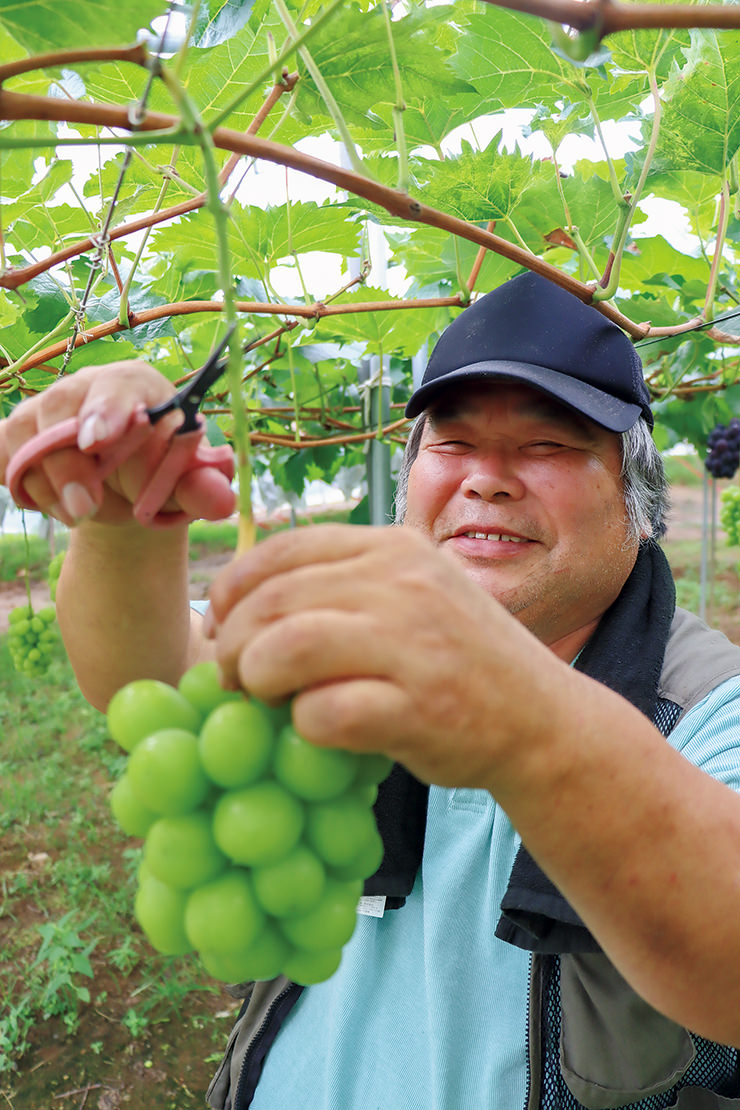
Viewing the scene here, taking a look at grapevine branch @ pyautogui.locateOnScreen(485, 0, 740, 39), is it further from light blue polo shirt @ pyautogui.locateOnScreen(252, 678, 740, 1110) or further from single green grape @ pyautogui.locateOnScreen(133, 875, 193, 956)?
light blue polo shirt @ pyautogui.locateOnScreen(252, 678, 740, 1110)

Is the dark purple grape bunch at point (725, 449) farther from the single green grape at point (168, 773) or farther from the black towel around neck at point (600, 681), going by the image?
the single green grape at point (168, 773)

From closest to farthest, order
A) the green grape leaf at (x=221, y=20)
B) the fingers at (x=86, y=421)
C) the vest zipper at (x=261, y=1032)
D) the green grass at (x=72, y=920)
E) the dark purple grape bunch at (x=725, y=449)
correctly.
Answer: the fingers at (x=86, y=421) < the green grape leaf at (x=221, y=20) < the vest zipper at (x=261, y=1032) < the green grass at (x=72, y=920) < the dark purple grape bunch at (x=725, y=449)

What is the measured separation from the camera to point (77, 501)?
22.5 inches

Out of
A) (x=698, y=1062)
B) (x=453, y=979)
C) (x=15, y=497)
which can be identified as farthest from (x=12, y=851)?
(x=15, y=497)

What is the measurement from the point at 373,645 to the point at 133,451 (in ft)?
0.81

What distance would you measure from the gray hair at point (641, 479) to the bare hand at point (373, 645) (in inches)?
37.9

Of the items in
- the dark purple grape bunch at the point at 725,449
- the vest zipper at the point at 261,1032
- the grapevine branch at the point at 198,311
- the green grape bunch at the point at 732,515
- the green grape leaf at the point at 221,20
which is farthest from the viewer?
the green grape bunch at the point at 732,515

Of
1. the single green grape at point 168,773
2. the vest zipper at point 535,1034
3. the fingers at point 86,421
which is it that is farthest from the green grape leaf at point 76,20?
the vest zipper at point 535,1034

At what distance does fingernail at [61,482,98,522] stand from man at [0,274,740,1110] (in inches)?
0.7

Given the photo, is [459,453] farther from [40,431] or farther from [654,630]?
[40,431]

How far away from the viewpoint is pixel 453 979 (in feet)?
4.09

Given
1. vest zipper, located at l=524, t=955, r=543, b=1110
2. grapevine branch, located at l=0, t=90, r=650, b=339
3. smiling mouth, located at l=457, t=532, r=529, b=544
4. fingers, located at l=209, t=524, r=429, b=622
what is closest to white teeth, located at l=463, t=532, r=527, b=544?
smiling mouth, located at l=457, t=532, r=529, b=544

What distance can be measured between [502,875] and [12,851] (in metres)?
3.11

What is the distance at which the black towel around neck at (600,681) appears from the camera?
1022mm
